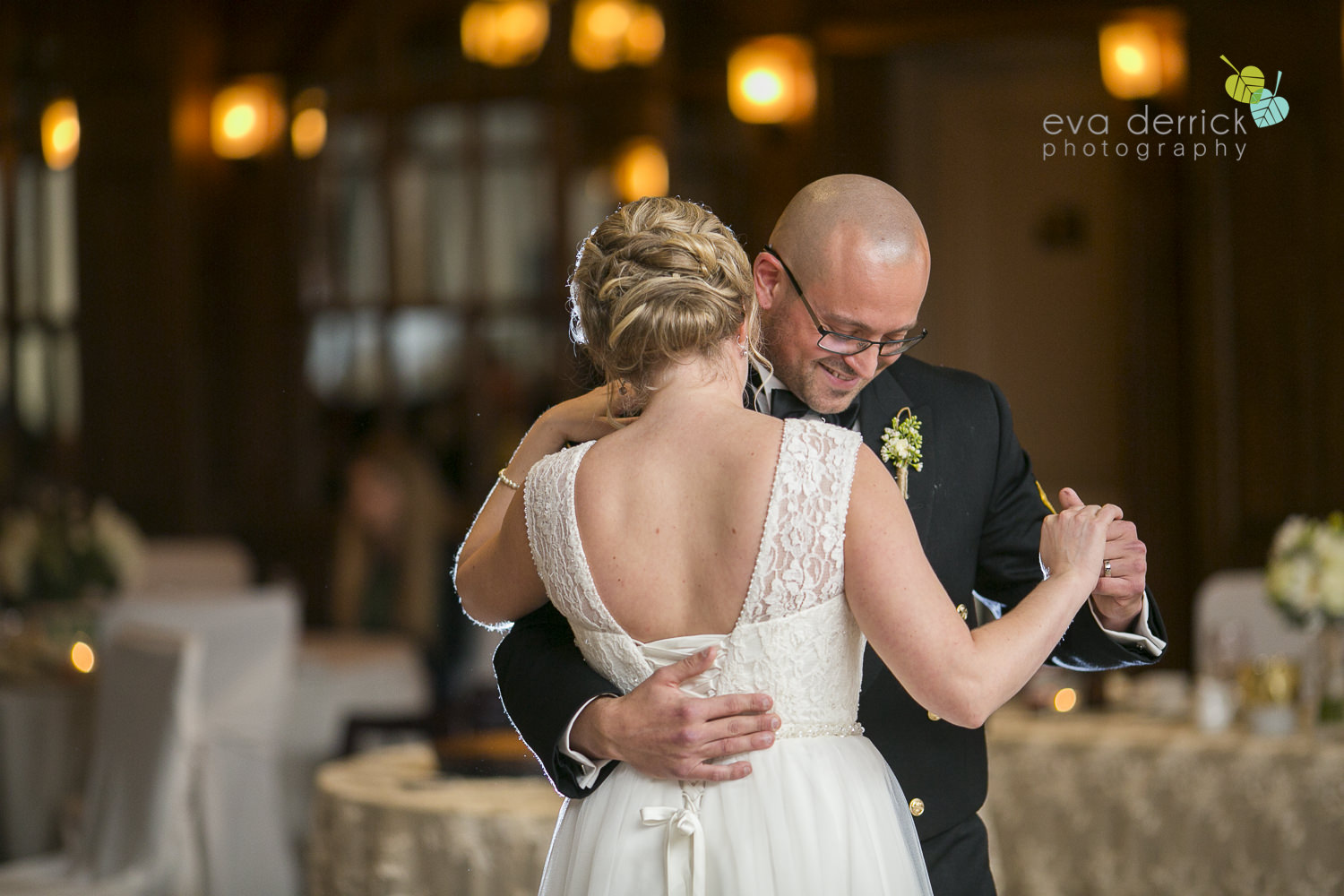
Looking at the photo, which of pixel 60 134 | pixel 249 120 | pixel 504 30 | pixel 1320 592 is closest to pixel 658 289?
pixel 1320 592

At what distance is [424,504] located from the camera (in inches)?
264

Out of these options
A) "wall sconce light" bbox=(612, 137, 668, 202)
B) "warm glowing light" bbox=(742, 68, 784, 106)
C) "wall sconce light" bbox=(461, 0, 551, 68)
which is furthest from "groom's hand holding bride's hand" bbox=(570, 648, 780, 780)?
"wall sconce light" bbox=(461, 0, 551, 68)

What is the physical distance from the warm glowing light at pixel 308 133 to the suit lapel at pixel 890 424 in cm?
644

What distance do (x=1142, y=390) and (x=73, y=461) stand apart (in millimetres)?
5805

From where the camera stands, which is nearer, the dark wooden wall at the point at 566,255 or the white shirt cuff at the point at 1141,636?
the white shirt cuff at the point at 1141,636

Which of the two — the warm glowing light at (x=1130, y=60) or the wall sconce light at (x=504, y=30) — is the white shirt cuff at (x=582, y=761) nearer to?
the warm glowing light at (x=1130, y=60)

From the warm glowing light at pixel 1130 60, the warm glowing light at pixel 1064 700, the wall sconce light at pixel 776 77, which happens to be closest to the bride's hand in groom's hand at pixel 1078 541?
the warm glowing light at pixel 1130 60

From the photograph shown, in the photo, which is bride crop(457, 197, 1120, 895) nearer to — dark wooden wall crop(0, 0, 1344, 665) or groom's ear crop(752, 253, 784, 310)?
groom's ear crop(752, 253, 784, 310)

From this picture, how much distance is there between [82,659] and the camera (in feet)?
16.2

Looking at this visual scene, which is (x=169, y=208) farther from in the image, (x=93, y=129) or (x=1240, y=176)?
(x=1240, y=176)

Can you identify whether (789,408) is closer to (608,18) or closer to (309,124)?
(608,18)

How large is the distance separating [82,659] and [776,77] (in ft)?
13.2

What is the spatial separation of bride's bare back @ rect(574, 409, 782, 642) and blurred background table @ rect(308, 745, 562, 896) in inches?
59.0

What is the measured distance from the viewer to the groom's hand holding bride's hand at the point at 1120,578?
158cm
